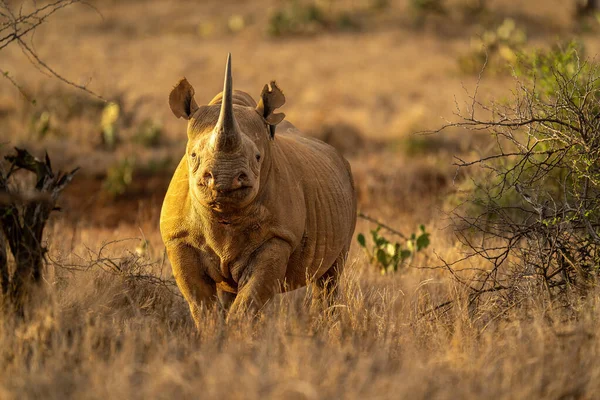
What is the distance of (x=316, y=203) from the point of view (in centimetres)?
629

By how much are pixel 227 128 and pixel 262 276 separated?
0.95 m

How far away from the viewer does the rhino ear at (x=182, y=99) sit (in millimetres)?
5676

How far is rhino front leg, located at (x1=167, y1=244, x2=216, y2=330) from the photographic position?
219 inches

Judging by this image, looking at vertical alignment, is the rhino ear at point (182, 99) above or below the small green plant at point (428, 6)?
below

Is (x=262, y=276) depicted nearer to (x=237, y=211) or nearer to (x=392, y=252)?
(x=237, y=211)

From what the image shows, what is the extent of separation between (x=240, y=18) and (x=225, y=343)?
23113mm

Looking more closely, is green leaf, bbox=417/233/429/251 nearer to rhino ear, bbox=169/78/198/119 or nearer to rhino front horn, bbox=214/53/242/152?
rhino ear, bbox=169/78/198/119

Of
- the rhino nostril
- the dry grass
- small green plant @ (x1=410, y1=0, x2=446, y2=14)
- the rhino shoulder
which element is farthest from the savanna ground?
the rhino nostril

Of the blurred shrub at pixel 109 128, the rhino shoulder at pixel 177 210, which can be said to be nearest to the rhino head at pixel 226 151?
the rhino shoulder at pixel 177 210

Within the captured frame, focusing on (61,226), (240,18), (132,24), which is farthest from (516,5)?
(61,226)

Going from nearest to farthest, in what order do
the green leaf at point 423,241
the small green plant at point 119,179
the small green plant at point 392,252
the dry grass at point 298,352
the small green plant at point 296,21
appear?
the dry grass at point 298,352, the small green plant at point 392,252, the green leaf at point 423,241, the small green plant at point 119,179, the small green plant at point 296,21

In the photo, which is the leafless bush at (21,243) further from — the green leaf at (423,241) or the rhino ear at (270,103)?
the green leaf at (423,241)

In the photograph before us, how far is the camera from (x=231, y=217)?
211 inches

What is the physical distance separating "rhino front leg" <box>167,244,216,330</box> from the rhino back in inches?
25.6
